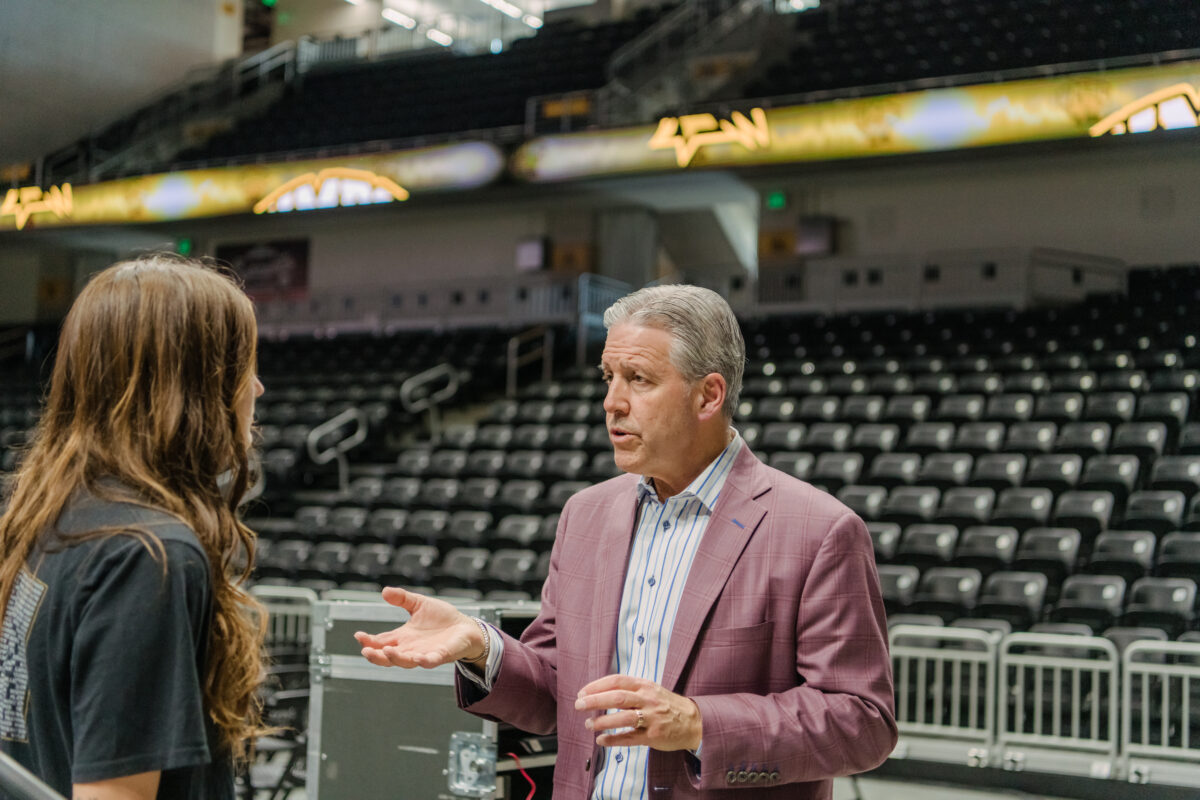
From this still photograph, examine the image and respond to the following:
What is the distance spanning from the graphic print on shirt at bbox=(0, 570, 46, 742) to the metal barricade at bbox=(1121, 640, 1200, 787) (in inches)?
198

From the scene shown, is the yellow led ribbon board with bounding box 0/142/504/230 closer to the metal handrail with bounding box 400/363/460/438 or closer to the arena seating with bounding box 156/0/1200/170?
the arena seating with bounding box 156/0/1200/170

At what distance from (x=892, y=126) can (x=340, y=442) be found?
6501 millimetres

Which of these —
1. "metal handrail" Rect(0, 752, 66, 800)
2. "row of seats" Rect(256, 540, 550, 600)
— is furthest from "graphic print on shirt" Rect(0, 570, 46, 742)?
"row of seats" Rect(256, 540, 550, 600)

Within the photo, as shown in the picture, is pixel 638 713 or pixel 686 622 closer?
pixel 638 713

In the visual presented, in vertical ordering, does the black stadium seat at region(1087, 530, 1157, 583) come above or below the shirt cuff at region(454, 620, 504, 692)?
below

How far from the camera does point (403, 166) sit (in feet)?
46.9

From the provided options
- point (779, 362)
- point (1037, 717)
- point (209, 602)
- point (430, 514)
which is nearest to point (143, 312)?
point (209, 602)

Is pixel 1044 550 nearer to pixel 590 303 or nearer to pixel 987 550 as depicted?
Result: pixel 987 550

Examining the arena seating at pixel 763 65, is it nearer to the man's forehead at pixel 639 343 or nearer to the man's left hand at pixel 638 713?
the man's forehead at pixel 639 343

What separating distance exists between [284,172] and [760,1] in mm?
6659

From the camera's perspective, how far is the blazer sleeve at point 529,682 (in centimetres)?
214

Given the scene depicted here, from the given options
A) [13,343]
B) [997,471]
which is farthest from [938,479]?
[13,343]

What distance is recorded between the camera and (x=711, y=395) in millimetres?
2178

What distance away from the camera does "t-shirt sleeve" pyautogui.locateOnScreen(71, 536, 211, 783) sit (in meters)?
1.28
